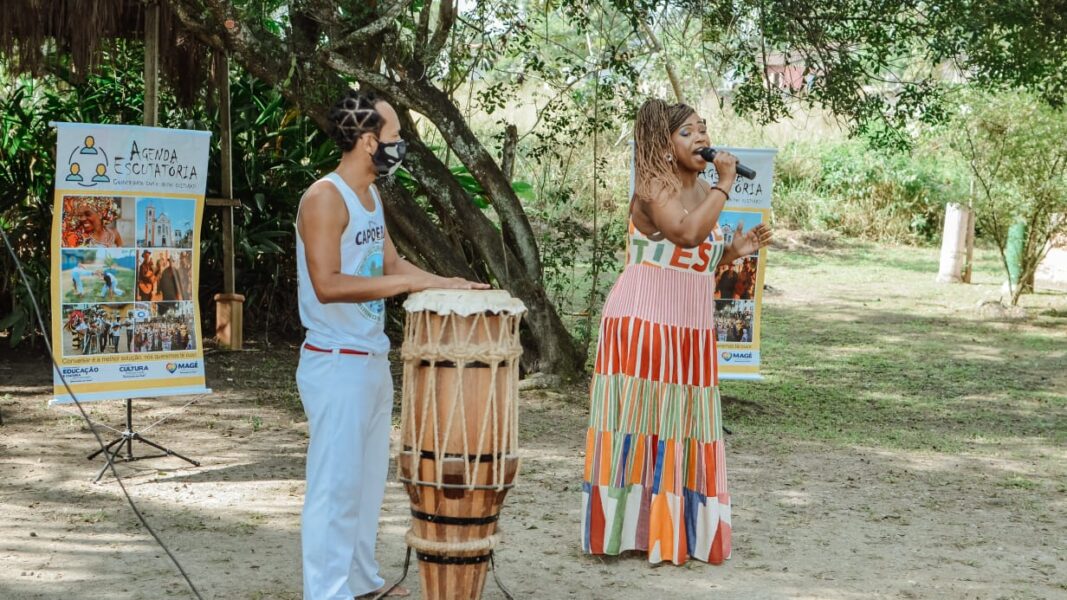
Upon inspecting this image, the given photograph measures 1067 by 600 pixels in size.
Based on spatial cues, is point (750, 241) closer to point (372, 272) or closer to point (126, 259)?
point (372, 272)

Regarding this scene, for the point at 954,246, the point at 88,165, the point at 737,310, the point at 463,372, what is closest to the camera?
the point at 463,372

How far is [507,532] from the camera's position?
5.27 m

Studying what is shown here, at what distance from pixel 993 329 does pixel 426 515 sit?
36.7ft

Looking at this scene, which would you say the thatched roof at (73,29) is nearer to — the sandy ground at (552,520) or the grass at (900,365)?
the sandy ground at (552,520)

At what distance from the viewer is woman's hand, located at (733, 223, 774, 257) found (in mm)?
4871

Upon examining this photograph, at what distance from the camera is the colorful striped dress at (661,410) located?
4727 mm

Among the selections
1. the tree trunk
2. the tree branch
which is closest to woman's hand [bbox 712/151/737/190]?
the tree branch

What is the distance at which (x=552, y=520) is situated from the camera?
5.50 m

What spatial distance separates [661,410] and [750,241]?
32.6 inches

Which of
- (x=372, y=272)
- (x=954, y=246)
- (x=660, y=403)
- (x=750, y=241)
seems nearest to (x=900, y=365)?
(x=750, y=241)

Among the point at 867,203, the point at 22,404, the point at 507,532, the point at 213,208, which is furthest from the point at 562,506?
the point at 867,203

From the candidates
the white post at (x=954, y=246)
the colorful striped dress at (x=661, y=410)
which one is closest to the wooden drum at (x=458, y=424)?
the colorful striped dress at (x=661, y=410)

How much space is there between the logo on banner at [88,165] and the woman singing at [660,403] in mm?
3016

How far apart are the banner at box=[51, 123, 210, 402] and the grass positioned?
12.7ft
